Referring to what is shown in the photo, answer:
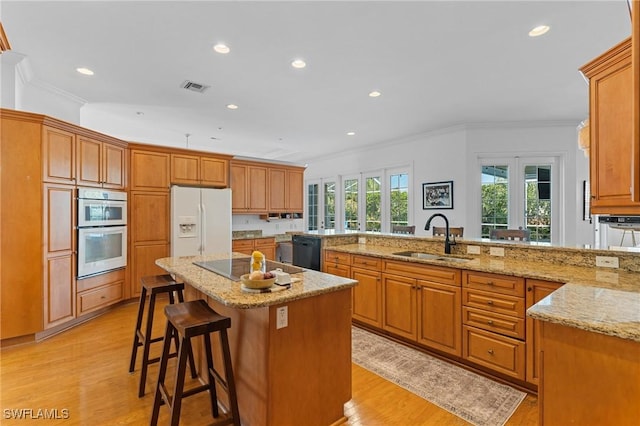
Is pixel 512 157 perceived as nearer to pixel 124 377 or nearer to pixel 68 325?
pixel 124 377

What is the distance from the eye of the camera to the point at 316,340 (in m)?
1.77

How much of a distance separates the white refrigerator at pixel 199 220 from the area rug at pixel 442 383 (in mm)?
2897

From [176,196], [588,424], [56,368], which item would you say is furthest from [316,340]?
[176,196]

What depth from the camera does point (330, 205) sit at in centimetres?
852

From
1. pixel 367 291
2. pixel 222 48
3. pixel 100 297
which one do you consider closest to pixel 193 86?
pixel 222 48

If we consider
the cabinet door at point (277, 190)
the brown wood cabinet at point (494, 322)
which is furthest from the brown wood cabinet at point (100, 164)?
the brown wood cabinet at point (494, 322)

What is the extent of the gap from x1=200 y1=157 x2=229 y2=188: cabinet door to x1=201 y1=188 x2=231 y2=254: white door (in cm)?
29

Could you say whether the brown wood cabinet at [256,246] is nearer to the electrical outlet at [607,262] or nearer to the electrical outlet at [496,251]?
the electrical outlet at [496,251]

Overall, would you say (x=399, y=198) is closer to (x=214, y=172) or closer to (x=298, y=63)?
(x=214, y=172)

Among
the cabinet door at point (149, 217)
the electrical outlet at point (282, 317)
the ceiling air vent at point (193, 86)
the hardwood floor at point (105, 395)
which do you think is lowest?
the hardwood floor at point (105, 395)

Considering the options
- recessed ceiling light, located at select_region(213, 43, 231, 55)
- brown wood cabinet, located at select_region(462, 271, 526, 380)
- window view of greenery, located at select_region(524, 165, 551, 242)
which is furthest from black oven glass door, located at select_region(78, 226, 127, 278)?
window view of greenery, located at select_region(524, 165, 551, 242)

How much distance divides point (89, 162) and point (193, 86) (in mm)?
1587

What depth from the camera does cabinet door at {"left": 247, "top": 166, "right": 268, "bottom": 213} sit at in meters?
6.00

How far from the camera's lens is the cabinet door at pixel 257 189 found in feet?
19.7
